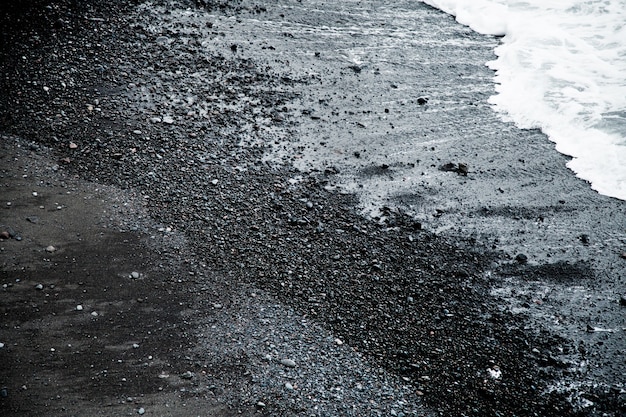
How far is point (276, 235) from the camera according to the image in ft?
16.5

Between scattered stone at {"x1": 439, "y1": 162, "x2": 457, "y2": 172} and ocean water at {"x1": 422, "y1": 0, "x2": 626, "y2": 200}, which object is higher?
ocean water at {"x1": 422, "y1": 0, "x2": 626, "y2": 200}

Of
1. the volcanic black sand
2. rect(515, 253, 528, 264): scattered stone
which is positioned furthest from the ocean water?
rect(515, 253, 528, 264): scattered stone

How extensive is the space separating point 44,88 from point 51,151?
1144 millimetres

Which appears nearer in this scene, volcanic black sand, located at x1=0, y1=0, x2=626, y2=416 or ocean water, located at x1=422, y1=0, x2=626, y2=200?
volcanic black sand, located at x1=0, y1=0, x2=626, y2=416

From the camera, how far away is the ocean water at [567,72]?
22.3ft

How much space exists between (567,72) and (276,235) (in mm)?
6214

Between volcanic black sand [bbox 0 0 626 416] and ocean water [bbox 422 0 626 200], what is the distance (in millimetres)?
433

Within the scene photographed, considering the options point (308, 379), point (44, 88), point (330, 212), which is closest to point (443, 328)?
point (308, 379)

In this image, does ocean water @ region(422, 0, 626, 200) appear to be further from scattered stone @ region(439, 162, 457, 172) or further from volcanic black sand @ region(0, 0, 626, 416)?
scattered stone @ region(439, 162, 457, 172)

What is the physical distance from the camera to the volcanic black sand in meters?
3.83

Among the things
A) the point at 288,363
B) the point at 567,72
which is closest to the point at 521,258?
the point at 288,363

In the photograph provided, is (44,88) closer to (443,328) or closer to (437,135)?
(437,135)

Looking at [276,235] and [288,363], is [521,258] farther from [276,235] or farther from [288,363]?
[288,363]

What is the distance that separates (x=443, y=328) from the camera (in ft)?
14.1
